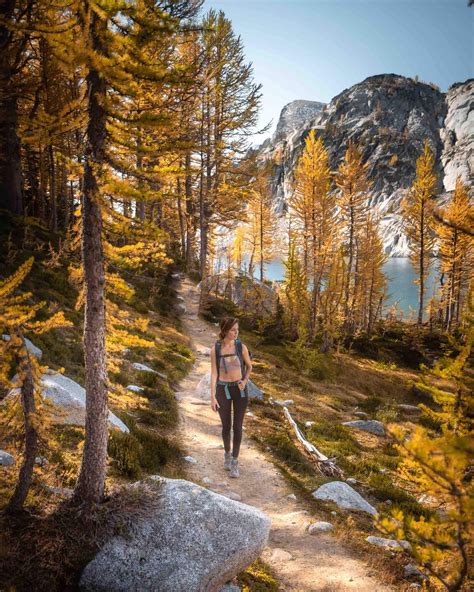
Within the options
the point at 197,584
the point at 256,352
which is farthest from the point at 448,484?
the point at 256,352

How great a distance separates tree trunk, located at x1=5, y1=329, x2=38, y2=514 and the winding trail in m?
3.18

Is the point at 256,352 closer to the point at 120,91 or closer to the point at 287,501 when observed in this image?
the point at 287,501

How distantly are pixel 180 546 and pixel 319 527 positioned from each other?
8.80 feet

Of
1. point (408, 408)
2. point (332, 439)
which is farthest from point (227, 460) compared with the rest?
point (408, 408)

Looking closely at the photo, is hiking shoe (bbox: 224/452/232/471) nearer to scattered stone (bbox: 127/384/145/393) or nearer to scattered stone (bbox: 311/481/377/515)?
scattered stone (bbox: 311/481/377/515)

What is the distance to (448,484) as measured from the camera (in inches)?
84.3

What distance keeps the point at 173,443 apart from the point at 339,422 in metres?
7.05

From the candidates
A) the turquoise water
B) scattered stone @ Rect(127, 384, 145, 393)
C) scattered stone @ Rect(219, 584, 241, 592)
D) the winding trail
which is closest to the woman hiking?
the winding trail

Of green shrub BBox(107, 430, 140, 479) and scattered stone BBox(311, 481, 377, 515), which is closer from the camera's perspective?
green shrub BBox(107, 430, 140, 479)

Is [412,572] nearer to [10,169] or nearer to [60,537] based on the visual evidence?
[60,537]

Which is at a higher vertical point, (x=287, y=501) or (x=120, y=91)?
(x=120, y=91)

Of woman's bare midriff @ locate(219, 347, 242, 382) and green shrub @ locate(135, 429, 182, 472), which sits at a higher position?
woman's bare midriff @ locate(219, 347, 242, 382)

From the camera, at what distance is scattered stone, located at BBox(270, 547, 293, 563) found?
4691mm

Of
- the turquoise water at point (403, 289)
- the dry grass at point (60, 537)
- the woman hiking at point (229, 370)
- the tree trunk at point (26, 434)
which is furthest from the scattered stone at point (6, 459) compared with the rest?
the turquoise water at point (403, 289)
